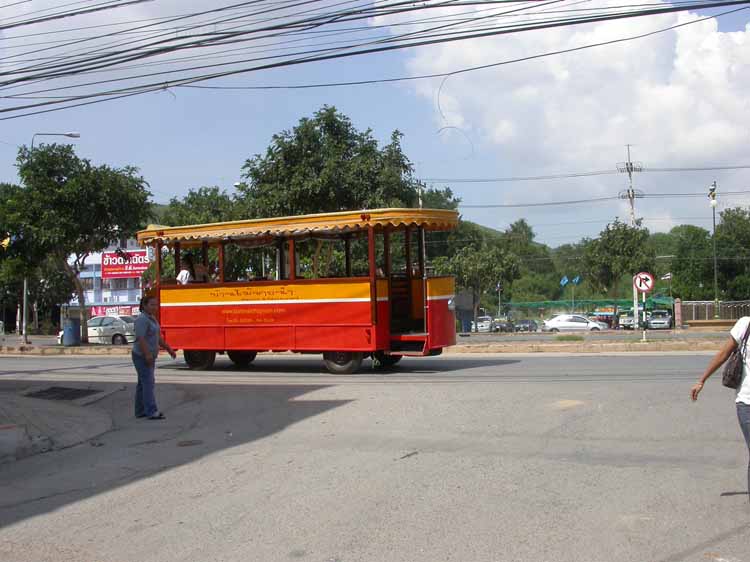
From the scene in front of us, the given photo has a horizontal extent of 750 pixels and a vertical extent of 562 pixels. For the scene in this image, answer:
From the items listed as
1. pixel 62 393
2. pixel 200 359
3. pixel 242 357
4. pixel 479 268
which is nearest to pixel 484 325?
pixel 479 268

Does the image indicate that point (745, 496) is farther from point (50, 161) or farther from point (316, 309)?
point (50, 161)

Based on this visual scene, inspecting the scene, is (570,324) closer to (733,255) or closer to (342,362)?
(733,255)

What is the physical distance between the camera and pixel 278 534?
5.82 meters

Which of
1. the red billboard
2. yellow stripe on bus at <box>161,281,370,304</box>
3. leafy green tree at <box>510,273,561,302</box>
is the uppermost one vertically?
the red billboard

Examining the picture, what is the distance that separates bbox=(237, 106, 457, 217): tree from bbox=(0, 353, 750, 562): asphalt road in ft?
53.9

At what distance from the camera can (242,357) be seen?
1870cm

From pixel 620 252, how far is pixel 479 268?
1001 cm

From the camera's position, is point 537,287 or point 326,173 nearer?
point 326,173

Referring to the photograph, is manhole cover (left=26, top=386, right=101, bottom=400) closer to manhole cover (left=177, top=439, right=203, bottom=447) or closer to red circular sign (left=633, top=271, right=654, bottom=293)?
manhole cover (left=177, top=439, right=203, bottom=447)

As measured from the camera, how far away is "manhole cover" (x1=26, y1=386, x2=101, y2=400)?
1364cm

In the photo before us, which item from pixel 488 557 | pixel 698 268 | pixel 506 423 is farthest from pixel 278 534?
pixel 698 268

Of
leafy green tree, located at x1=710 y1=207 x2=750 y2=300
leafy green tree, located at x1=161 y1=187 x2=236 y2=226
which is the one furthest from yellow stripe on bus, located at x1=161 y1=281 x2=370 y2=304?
leafy green tree, located at x1=710 y1=207 x2=750 y2=300

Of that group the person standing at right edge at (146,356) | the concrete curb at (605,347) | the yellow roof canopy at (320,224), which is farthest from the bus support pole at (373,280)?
the concrete curb at (605,347)

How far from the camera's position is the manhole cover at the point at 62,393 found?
13641mm
